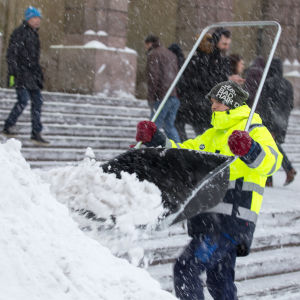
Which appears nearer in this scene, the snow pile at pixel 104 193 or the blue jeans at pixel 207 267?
the snow pile at pixel 104 193

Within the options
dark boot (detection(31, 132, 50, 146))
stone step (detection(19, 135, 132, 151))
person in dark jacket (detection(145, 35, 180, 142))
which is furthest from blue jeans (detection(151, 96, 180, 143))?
dark boot (detection(31, 132, 50, 146))

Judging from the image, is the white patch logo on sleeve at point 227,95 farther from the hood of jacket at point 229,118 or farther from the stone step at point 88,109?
the stone step at point 88,109

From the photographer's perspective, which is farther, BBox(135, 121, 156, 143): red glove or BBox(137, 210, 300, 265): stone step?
BBox(137, 210, 300, 265): stone step

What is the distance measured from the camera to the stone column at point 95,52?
36.9ft

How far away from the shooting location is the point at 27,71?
25.3ft

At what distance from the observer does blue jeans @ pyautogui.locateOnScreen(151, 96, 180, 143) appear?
7.34m

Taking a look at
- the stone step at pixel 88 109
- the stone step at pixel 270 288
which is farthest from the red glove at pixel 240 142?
the stone step at pixel 88 109

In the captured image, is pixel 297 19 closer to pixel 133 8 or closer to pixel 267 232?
pixel 133 8

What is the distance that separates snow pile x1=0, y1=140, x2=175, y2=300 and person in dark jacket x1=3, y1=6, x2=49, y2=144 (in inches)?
204

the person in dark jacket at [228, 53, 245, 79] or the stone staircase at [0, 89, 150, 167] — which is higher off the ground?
the person in dark jacket at [228, 53, 245, 79]

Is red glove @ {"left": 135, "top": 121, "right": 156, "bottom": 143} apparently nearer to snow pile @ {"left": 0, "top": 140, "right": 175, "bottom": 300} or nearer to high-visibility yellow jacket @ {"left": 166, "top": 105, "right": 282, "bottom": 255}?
high-visibility yellow jacket @ {"left": 166, "top": 105, "right": 282, "bottom": 255}

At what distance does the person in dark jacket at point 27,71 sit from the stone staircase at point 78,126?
236 mm

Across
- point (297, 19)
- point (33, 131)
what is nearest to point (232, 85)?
point (33, 131)

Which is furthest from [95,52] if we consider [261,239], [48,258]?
[48,258]
